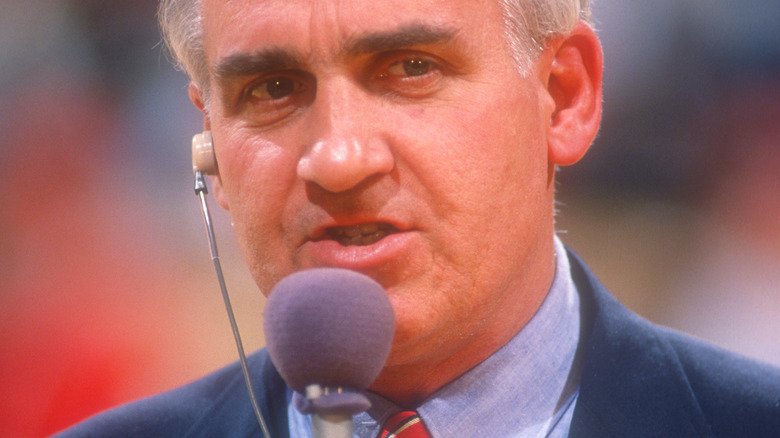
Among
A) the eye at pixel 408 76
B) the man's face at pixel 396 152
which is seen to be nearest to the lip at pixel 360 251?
the man's face at pixel 396 152

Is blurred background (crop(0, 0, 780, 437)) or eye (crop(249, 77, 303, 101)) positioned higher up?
eye (crop(249, 77, 303, 101))

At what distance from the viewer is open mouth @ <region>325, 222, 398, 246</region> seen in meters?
1.34

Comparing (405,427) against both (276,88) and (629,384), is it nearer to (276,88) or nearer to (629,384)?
(629,384)

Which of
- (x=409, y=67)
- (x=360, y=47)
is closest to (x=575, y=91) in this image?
(x=409, y=67)

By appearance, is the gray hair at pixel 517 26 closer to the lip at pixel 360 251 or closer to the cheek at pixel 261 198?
the cheek at pixel 261 198

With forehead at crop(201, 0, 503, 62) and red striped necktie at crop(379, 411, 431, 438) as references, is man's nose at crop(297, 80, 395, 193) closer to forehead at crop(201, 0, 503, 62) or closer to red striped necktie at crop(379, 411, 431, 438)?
forehead at crop(201, 0, 503, 62)

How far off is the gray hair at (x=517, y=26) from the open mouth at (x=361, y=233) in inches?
17.5

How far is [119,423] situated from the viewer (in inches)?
72.9

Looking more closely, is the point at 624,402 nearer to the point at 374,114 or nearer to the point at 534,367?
the point at 534,367

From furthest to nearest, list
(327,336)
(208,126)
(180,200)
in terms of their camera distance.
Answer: (180,200)
(208,126)
(327,336)

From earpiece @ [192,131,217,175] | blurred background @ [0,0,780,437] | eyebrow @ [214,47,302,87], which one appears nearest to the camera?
eyebrow @ [214,47,302,87]

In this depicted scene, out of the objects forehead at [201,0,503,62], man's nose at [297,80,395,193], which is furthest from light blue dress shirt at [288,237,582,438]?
forehead at [201,0,503,62]

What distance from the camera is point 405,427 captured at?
1507mm

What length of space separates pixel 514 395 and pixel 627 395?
0.23 m
